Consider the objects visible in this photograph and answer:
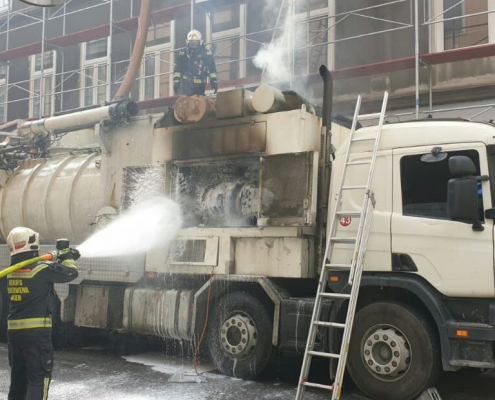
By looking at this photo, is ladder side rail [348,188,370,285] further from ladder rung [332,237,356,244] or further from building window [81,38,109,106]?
building window [81,38,109,106]

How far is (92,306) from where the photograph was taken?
321 inches

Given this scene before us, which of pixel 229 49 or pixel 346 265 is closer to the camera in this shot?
pixel 346 265

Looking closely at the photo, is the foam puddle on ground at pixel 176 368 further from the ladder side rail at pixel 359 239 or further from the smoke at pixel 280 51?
the smoke at pixel 280 51

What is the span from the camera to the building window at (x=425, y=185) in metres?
5.52

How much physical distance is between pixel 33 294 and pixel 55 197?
4.35 metres

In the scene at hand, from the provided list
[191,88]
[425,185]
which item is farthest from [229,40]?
[425,185]

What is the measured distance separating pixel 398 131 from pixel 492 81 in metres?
5.90

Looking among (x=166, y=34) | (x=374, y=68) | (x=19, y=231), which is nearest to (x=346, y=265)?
(x=19, y=231)

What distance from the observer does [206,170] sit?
743cm

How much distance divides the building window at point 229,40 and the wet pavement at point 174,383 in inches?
341

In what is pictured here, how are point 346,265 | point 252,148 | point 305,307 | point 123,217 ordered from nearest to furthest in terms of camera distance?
point 346,265 → point 305,307 → point 252,148 → point 123,217

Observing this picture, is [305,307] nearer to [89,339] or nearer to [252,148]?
[252,148]

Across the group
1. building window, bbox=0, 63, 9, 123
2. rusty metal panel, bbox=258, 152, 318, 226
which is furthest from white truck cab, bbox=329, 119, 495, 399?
building window, bbox=0, 63, 9, 123

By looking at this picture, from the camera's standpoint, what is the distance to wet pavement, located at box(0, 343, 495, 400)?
6.00 meters
